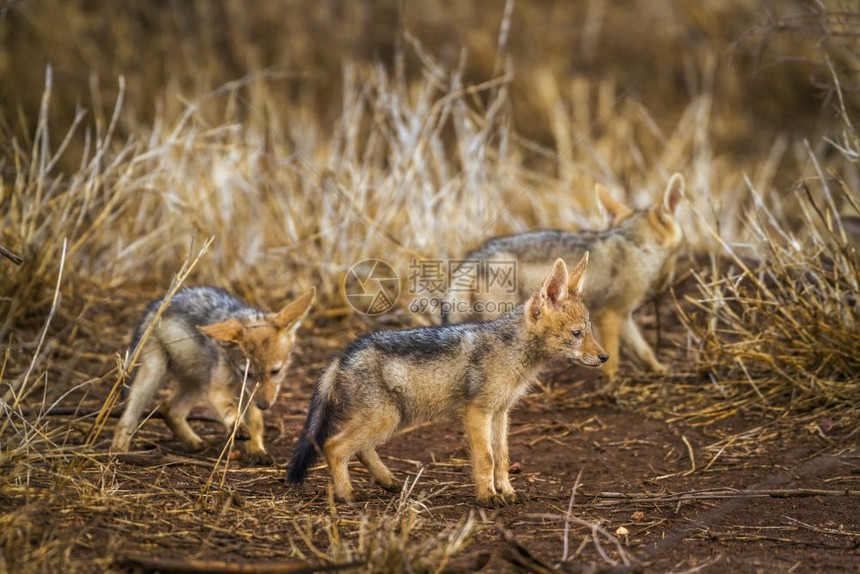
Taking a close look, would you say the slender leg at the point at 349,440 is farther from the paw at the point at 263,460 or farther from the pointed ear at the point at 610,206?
the pointed ear at the point at 610,206

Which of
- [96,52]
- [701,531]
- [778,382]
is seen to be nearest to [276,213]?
[778,382]

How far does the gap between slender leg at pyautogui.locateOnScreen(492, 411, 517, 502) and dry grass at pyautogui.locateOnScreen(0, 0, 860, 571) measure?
1.57ft

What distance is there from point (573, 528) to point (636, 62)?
12.7m

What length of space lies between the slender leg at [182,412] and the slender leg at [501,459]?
Answer: 1.79 meters

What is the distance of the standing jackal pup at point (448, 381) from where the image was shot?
489 cm

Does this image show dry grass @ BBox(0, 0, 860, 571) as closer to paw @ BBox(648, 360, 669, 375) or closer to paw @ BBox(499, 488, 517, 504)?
paw @ BBox(648, 360, 669, 375)

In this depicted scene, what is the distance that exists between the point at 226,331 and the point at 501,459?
5.41 feet

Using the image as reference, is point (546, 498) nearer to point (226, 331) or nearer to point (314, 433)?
point (314, 433)

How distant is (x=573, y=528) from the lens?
452cm

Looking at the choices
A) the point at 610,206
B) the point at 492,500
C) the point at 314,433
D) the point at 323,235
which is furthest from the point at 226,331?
the point at 610,206

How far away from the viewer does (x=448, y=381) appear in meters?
5.04

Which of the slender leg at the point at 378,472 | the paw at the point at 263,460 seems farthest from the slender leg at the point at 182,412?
the slender leg at the point at 378,472

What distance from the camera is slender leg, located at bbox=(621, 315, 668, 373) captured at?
7.13m

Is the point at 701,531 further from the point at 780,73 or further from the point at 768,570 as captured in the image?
the point at 780,73
